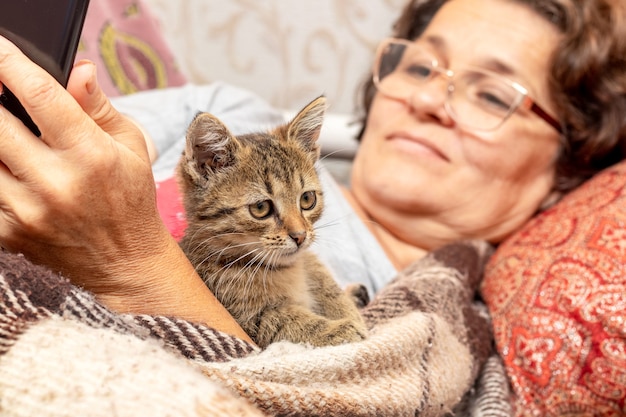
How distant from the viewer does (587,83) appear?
1.45m

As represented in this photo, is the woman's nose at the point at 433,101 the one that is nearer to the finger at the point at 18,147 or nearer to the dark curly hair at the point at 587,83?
the dark curly hair at the point at 587,83

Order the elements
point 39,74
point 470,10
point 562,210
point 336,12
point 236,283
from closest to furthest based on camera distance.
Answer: point 39,74
point 236,283
point 562,210
point 470,10
point 336,12

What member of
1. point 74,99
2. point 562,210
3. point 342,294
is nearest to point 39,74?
point 74,99

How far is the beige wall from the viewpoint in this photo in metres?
2.04

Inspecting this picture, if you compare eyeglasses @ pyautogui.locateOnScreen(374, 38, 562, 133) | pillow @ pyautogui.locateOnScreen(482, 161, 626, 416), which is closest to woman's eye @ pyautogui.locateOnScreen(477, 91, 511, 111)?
eyeglasses @ pyautogui.locateOnScreen(374, 38, 562, 133)

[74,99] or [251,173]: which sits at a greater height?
[74,99]

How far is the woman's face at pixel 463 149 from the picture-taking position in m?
1.37

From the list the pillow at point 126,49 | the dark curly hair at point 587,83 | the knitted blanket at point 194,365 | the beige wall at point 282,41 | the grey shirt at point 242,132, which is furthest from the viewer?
the beige wall at point 282,41

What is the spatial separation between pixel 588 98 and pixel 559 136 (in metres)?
Answer: 0.13

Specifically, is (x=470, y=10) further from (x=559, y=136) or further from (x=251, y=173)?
(x=251, y=173)

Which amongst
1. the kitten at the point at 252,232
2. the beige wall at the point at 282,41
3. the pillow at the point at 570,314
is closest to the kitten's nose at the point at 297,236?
the kitten at the point at 252,232

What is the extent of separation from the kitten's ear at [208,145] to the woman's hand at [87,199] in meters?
0.10

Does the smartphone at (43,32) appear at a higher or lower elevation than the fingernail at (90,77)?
higher

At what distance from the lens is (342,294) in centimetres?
97
